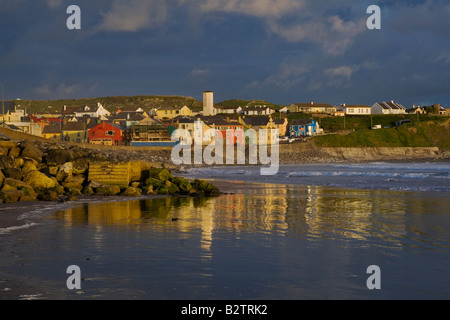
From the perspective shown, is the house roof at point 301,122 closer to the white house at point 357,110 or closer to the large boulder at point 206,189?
the white house at point 357,110

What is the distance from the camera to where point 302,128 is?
114812 millimetres

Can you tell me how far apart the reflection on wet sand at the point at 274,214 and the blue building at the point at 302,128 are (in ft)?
289

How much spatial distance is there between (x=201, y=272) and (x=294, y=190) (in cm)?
2086

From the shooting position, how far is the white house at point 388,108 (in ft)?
471

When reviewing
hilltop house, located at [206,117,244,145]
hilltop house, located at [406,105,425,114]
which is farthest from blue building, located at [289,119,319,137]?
hilltop house, located at [406,105,425,114]

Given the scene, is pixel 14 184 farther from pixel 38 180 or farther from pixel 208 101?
pixel 208 101

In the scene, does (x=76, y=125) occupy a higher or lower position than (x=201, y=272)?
higher

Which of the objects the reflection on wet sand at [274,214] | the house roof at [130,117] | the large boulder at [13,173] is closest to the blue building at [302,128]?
the house roof at [130,117]

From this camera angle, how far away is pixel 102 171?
26.6m

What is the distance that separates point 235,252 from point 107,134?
77.8m

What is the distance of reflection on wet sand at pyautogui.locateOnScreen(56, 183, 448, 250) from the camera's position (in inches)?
603
